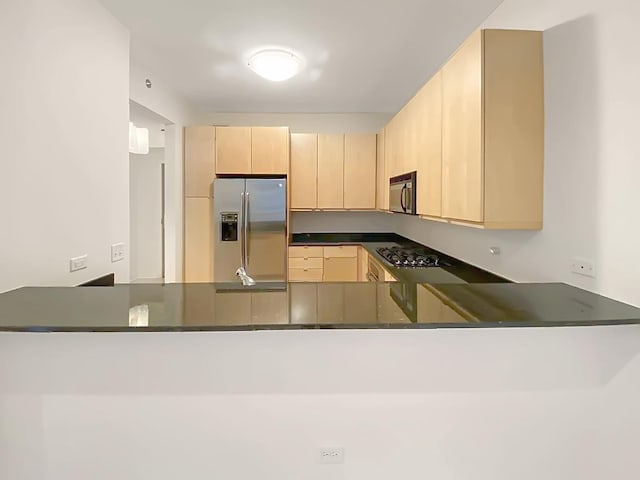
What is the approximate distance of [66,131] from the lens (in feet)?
7.00

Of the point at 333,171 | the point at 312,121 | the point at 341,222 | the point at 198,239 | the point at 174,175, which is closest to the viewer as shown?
the point at 174,175

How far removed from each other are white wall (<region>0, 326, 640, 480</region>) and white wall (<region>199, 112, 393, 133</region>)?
4.20 m

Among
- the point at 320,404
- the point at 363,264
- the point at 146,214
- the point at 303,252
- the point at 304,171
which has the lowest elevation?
the point at 320,404

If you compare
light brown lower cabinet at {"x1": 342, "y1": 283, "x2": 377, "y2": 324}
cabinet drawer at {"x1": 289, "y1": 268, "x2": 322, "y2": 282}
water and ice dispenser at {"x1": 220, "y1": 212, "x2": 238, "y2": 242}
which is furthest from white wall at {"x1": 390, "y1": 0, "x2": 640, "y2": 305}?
water and ice dispenser at {"x1": 220, "y1": 212, "x2": 238, "y2": 242}

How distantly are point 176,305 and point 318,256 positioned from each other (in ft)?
11.2

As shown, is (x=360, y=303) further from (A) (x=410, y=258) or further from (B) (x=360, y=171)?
(B) (x=360, y=171)

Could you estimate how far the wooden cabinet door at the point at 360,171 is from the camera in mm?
5125

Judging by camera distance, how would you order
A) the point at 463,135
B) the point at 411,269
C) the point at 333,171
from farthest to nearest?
the point at 333,171
the point at 411,269
the point at 463,135

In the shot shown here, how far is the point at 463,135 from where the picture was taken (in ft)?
7.44

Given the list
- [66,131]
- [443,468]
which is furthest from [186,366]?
[66,131]

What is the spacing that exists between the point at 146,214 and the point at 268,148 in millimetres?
3363

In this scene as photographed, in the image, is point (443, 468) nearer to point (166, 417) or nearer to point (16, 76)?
point (166, 417)

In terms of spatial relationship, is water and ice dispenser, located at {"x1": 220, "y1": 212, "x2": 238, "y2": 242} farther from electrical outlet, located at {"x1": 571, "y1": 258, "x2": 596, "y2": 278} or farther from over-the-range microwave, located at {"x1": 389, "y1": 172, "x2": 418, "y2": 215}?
electrical outlet, located at {"x1": 571, "y1": 258, "x2": 596, "y2": 278}

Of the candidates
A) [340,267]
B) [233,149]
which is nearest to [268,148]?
[233,149]
